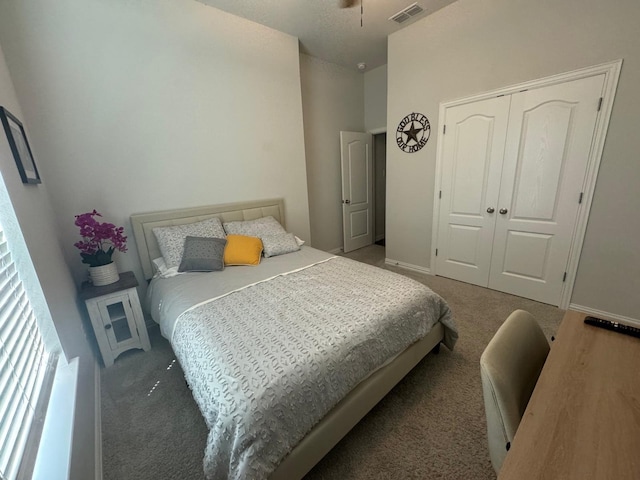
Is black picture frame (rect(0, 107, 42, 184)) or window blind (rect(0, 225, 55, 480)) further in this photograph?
black picture frame (rect(0, 107, 42, 184))

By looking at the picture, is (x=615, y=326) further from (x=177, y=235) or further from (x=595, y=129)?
(x=177, y=235)

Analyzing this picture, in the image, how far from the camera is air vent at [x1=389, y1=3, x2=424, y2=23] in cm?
261

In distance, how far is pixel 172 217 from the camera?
7.98ft

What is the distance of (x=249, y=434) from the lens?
934mm

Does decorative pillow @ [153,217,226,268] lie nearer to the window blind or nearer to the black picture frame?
the black picture frame

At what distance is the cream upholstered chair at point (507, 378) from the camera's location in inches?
29.4

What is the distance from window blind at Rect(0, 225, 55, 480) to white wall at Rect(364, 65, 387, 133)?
169 inches

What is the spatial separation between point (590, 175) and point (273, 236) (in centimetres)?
284

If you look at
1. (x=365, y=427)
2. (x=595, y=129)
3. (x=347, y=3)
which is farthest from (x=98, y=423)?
(x=595, y=129)

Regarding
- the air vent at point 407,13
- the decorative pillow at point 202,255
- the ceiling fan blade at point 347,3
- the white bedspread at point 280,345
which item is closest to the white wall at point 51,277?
the white bedspread at point 280,345

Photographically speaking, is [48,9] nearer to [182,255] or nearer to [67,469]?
[182,255]

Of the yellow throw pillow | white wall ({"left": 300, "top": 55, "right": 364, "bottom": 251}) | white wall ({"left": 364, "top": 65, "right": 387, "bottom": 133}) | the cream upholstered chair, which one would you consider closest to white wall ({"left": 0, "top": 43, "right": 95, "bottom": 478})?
the yellow throw pillow

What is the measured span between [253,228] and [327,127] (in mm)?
2118

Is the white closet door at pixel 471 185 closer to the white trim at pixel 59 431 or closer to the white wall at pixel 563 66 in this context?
the white wall at pixel 563 66
